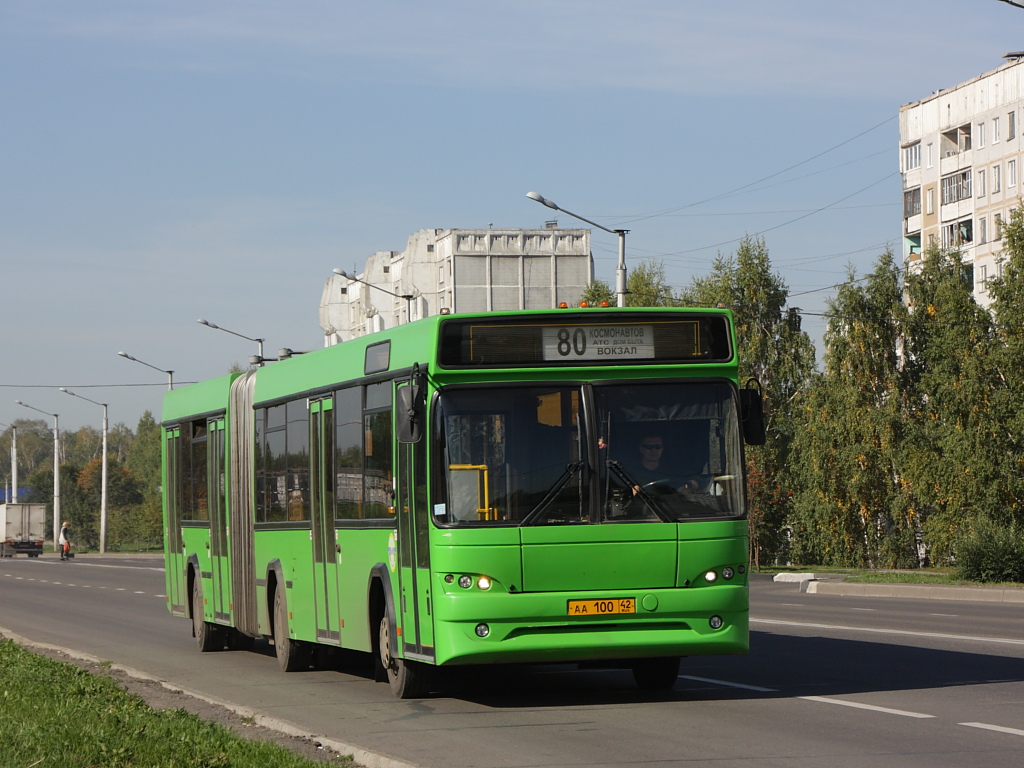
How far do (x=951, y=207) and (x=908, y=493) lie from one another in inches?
1612

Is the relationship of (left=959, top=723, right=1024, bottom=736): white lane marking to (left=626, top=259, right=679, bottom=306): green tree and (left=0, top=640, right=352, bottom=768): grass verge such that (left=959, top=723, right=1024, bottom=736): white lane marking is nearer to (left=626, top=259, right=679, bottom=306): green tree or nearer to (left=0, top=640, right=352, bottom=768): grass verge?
(left=0, top=640, right=352, bottom=768): grass verge

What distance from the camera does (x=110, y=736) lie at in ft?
34.3

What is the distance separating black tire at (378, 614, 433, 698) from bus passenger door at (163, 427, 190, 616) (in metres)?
8.07

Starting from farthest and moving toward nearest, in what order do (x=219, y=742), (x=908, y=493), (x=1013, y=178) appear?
(x=1013, y=178), (x=908, y=493), (x=219, y=742)

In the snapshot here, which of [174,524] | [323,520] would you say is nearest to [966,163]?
[174,524]

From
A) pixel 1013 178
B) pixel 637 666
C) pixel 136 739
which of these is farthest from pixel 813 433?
pixel 136 739

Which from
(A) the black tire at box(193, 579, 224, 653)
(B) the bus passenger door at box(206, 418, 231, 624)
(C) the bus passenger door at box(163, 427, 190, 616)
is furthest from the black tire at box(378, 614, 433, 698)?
(C) the bus passenger door at box(163, 427, 190, 616)

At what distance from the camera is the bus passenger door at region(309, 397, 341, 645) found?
1508cm

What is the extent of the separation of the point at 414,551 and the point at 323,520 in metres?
2.85

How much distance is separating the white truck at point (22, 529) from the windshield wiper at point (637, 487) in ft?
293

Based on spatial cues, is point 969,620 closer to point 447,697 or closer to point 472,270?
point 447,697

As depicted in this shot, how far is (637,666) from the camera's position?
13.8 m

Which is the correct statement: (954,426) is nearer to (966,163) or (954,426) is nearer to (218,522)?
(218,522)

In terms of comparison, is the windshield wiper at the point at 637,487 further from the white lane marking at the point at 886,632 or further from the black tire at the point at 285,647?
the white lane marking at the point at 886,632
